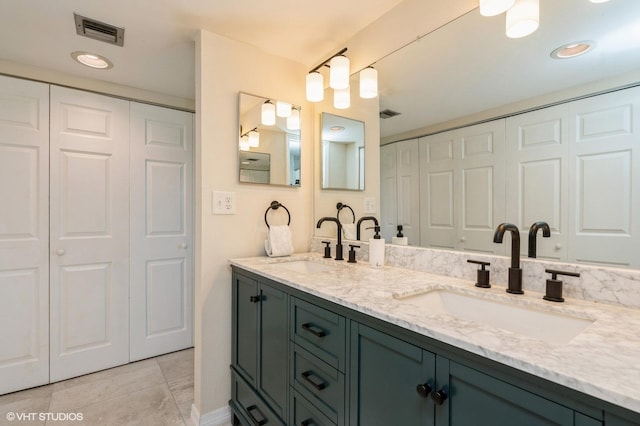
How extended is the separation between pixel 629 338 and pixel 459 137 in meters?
0.89

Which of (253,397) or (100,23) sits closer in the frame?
(253,397)

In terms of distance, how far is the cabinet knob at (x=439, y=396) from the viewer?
683 millimetres

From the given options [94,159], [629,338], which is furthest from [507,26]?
[94,159]

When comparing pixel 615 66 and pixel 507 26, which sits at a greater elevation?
pixel 507 26

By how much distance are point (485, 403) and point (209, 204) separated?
4.83ft

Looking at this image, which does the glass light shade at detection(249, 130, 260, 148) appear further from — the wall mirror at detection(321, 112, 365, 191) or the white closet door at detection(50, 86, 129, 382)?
the white closet door at detection(50, 86, 129, 382)

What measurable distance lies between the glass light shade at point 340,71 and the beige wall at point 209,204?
449 mm

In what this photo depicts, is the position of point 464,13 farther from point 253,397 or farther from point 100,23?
point 253,397

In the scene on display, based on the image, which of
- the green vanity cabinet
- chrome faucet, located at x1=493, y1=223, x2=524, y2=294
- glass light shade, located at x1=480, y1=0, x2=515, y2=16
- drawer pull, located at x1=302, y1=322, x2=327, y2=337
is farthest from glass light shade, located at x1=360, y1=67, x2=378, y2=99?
drawer pull, located at x1=302, y1=322, x2=327, y2=337

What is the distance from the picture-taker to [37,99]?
2035mm

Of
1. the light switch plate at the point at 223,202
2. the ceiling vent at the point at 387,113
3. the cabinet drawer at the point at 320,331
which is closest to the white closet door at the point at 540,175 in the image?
the ceiling vent at the point at 387,113

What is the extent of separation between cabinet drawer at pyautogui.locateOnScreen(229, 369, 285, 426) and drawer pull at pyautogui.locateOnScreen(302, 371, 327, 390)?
0.30 metres

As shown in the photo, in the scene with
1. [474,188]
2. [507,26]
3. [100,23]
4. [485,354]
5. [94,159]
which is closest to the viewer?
[485,354]

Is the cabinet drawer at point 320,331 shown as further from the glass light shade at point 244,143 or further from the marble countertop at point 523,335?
the glass light shade at point 244,143
